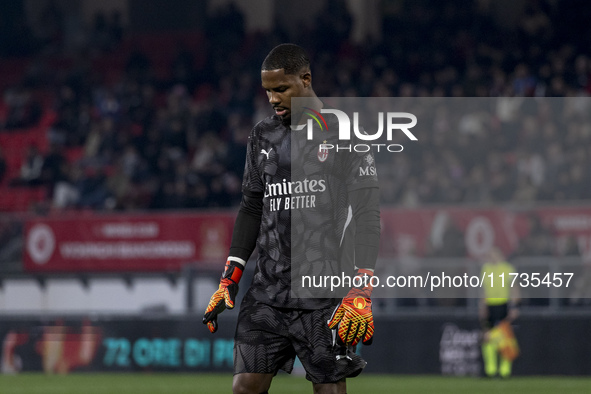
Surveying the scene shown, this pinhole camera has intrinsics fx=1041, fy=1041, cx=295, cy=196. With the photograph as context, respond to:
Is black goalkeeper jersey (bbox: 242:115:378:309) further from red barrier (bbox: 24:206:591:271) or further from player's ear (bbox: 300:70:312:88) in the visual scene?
red barrier (bbox: 24:206:591:271)

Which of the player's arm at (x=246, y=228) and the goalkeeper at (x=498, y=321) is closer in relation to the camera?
the player's arm at (x=246, y=228)

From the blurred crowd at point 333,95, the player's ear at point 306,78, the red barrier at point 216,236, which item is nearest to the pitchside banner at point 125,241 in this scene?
the red barrier at point 216,236

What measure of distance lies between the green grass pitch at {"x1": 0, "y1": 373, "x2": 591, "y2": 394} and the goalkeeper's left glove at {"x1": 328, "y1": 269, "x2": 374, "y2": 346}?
24.1 feet

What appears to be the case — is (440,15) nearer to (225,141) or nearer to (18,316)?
(225,141)

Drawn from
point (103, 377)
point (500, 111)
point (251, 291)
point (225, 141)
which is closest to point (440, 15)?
point (225, 141)

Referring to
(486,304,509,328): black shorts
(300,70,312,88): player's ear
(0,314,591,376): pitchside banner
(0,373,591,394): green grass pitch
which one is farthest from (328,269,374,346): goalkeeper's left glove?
(0,314,591,376): pitchside banner

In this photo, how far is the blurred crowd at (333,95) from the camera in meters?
12.9

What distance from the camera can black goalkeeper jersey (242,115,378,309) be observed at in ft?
14.0

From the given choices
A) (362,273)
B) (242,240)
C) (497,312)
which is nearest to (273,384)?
(497,312)

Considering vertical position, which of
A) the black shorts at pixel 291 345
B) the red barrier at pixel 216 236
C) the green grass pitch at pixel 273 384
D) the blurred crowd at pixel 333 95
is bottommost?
the green grass pitch at pixel 273 384

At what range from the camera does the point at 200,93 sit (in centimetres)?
2012

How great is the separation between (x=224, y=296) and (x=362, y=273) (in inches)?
27.1

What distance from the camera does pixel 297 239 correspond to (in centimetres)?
428

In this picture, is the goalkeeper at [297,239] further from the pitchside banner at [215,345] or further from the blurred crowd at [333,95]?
the pitchside banner at [215,345]
